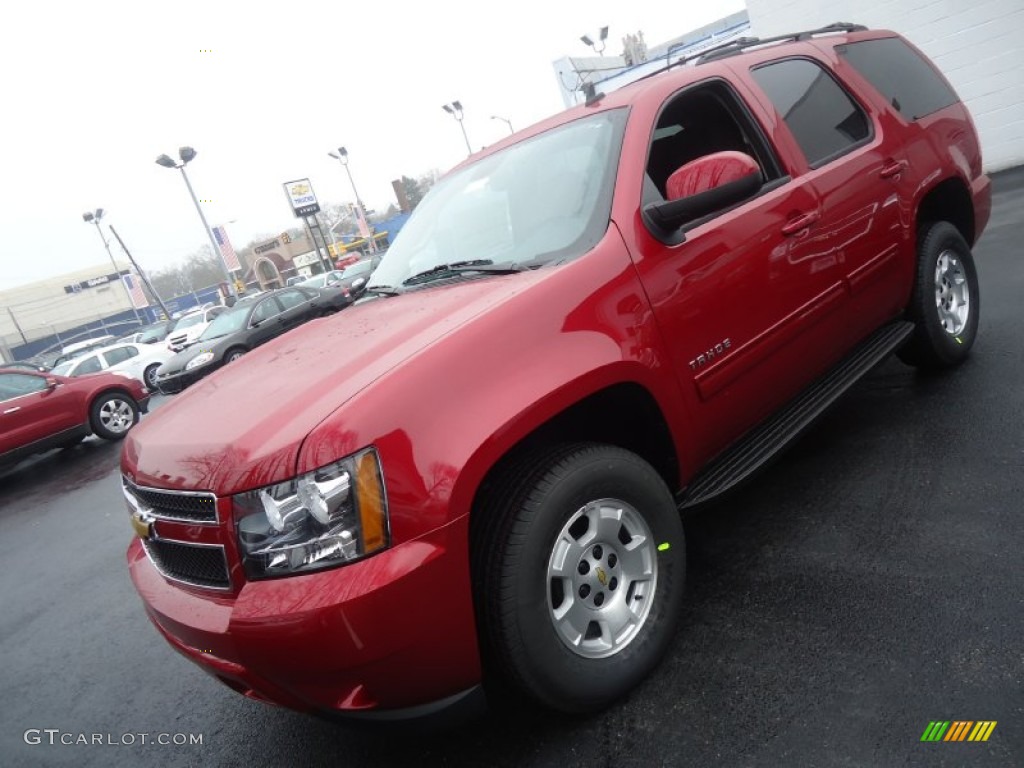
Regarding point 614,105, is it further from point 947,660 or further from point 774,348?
point 947,660

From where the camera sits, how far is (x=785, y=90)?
329 cm

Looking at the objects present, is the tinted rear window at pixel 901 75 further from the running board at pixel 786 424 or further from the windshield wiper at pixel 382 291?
the windshield wiper at pixel 382 291

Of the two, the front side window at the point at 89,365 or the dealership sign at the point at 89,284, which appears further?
the dealership sign at the point at 89,284

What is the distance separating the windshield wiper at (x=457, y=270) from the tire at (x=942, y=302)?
2.55 meters

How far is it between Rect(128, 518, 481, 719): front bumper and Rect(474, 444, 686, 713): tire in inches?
4.9

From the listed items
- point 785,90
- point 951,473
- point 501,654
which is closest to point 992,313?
point 951,473

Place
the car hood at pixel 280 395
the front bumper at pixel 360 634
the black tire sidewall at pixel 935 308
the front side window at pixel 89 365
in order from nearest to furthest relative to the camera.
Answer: the front bumper at pixel 360 634, the car hood at pixel 280 395, the black tire sidewall at pixel 935 308, the front side window at pixel 89 365

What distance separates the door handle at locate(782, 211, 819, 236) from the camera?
291 cm

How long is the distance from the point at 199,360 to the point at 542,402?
42.3 ft

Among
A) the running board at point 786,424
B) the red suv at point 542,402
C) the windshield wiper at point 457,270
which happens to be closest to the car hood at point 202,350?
the red suv at point 542,402

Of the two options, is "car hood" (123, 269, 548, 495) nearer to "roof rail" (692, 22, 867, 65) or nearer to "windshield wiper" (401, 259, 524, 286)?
"windshield wiper" (401, 259, 524, 286)

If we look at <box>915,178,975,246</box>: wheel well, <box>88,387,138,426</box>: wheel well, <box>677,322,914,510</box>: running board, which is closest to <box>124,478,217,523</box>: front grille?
<box>677,322,914,510</box>: running board

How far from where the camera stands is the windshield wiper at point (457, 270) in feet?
8.55

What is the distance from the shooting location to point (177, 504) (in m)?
2.05
